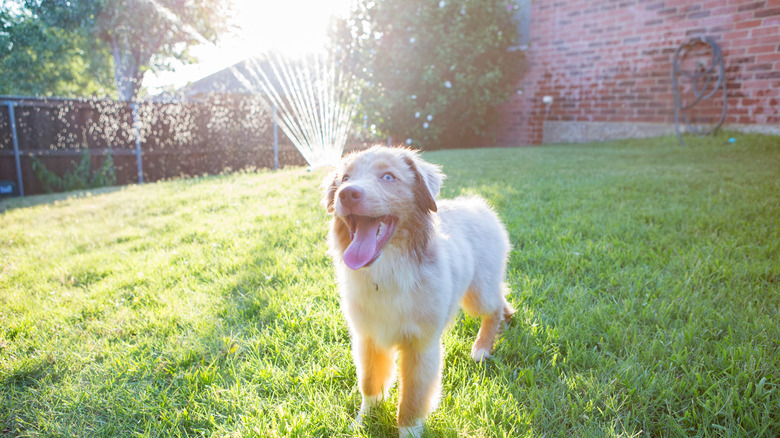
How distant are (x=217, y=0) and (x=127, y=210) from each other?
50.6ft

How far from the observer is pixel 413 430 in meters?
1.60

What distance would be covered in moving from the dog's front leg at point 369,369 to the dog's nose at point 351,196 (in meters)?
0.59

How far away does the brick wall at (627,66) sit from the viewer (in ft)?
25.6

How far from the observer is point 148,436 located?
1.62m

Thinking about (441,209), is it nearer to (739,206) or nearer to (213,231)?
(213,231)

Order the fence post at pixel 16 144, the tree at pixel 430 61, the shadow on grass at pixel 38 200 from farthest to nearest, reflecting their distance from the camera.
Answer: the tree at pixel 430 61 < the fence post at pixel 16 144 < the shadow on grass at pixel 38 200

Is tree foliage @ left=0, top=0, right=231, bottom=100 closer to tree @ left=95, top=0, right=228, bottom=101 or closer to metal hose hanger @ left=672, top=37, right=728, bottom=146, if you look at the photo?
tree @ left=95, top=0, right=228, bottom=101

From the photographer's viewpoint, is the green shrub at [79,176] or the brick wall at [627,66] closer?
the brick wall at [627,66]

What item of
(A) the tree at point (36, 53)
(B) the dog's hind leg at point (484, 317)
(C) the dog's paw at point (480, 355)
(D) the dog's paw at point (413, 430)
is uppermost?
(A) the tree at point (36, 53)

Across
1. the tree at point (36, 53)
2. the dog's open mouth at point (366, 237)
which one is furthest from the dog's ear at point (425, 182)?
the tree at point (36, 53)

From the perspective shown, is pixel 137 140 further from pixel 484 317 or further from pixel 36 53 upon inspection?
pixel 36 53

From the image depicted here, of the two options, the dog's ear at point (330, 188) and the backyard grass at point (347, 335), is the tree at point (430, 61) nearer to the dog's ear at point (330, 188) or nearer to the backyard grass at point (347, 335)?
the backyard grass at point (347, 335)

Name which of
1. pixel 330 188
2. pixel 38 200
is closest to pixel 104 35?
pixel 38 200

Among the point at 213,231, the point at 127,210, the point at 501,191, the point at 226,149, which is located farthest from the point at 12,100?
the point at 501,191
